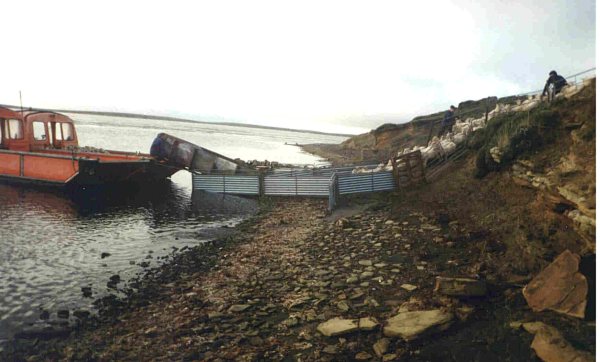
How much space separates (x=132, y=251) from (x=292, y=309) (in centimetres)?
841

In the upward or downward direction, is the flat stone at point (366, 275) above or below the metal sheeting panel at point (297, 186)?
below

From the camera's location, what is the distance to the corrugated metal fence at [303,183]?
60.4 feet

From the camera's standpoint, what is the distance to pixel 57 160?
2444cm

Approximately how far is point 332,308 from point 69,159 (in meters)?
23.1

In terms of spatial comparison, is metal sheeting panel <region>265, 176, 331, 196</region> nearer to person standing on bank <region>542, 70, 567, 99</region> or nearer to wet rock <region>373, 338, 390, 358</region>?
person standing on bank <region>542, 70, 567, 99</region>

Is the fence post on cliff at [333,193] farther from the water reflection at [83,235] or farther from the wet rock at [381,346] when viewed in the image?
the wet rock at [381,346]

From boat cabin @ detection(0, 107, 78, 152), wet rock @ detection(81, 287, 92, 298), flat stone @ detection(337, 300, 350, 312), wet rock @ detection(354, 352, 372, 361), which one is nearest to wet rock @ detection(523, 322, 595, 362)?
wet rock @ detection(354, 352, 372, 361)

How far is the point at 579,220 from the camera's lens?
21.8 ft

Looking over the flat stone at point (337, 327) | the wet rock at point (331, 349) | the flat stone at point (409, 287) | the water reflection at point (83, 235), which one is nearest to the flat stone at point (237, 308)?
the flat stone at point (337, 327)

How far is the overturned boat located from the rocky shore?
15.3 meters

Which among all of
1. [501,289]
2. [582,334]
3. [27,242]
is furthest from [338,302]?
[27,242]

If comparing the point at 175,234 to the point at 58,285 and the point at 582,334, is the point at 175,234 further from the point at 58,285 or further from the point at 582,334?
the point at 582,334

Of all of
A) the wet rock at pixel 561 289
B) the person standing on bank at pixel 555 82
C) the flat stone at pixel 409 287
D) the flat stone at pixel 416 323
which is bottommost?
the flat stone at pixel 409 287

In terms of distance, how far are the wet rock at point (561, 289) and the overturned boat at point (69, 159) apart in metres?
21.5
